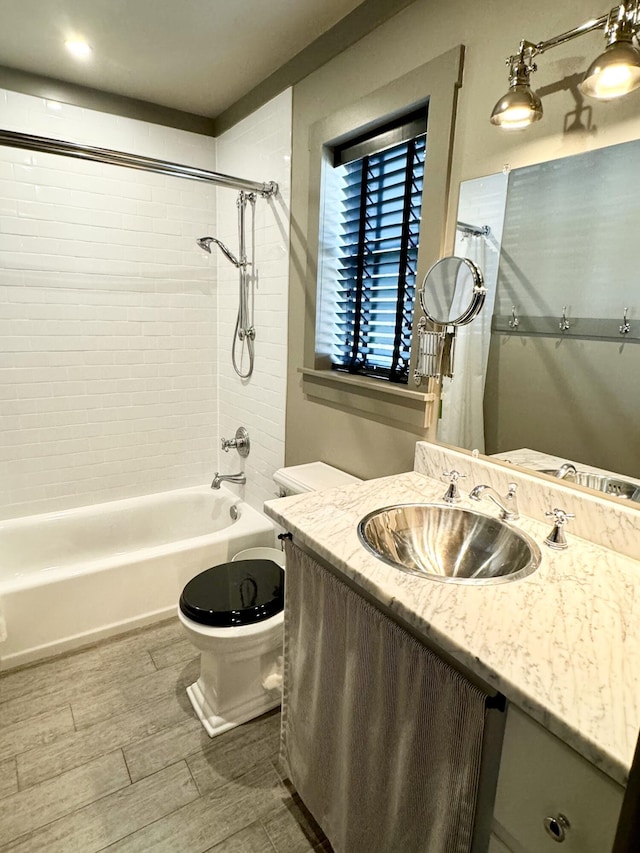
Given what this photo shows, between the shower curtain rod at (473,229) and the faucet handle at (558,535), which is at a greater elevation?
the shower curtain rod at (473,229)

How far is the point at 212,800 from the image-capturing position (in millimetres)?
1500

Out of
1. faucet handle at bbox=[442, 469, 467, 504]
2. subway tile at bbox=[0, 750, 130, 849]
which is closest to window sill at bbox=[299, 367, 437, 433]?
faucet handle at bbox=[442, 469, 467, 504]

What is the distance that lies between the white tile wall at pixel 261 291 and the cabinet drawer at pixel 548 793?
5.94ft

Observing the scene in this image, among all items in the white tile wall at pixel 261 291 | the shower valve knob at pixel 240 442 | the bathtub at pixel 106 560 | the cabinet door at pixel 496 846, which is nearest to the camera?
the cabinet door at pixel 496 846

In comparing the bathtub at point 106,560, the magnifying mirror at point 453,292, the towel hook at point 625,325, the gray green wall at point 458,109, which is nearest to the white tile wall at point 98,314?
the bathtub at point 106,560

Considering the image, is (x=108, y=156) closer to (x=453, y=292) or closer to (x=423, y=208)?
(x=423, y=208)

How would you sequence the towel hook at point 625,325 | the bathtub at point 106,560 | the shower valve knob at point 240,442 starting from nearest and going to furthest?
the towel hook at point 625,325 → the bathtub at point 106,560 → the shower valve knob at point 240,442

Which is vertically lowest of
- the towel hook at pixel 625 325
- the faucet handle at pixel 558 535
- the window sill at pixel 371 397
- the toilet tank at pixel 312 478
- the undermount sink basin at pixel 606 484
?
the toilet tank at pixel 312 478

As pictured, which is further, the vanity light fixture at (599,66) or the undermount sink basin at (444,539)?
the undermount sink basin at (444,539)

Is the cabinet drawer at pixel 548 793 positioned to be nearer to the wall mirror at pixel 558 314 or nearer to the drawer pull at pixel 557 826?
the drawer pull at pixel 557 826

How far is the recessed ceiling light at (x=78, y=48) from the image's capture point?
77.6 inches

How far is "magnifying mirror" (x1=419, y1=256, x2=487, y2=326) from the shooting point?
4.43 ft

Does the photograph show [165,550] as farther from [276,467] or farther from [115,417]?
[115,417]

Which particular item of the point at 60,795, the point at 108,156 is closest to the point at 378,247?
the point at 108,156
